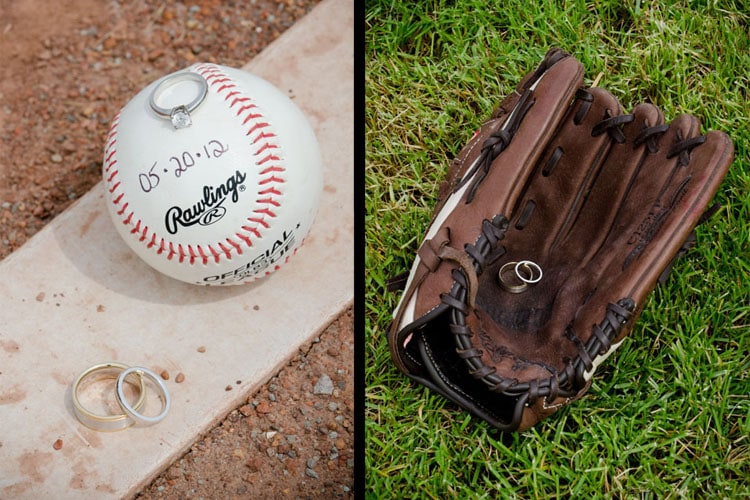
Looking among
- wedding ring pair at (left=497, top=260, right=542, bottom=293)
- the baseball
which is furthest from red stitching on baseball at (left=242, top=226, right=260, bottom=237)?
wedding ring pair at (left=497, top=260, right=542, bottom=293)

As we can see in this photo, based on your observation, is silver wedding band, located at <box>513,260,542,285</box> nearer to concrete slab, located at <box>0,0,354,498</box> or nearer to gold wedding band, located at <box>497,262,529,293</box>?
gold wedding band, located at <box>497,262,529,293</box>

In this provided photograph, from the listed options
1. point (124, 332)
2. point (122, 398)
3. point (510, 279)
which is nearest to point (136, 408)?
point (122, 398)

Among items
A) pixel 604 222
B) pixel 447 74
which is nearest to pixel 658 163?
pixel 604 222

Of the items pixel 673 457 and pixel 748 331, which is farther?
pixel 748 331

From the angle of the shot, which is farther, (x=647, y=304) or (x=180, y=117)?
(x=647, y=304)

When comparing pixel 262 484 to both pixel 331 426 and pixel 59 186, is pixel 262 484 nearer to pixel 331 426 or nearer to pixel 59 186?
pixel 331 426

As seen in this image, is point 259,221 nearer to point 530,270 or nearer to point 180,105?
point 180,105

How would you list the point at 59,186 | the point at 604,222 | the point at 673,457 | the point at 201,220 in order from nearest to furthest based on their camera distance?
the point at 201,220 < the point at 673,457 < the point at 604,222 < the point at 59,186
